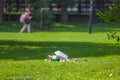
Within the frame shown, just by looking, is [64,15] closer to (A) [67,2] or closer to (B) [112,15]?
(A) [67,2]

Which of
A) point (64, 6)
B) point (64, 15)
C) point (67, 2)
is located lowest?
point (64, 15)

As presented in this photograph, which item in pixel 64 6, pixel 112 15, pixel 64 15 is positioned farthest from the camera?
pixel 64 15

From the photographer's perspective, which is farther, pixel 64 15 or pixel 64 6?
pixel 64 15

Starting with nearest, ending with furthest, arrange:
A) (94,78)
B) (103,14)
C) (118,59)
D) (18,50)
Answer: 1. (94,78)
2. (103,14)
3. (118,59)
4. (18,50)

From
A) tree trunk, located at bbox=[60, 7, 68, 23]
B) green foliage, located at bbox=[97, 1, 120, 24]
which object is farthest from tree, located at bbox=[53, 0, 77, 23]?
green foliage, located at bbox=[97, 1, 120, 24]

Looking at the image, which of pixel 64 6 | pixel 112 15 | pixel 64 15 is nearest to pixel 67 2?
pixel 64 6

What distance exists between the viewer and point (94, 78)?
10.8 metres

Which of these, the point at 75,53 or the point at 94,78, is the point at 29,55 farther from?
the point at 94,78

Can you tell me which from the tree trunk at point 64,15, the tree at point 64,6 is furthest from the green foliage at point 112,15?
the tree trunk at point 64,15

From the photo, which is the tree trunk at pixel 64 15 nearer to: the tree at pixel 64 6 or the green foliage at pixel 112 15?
the tree at pixel 64 6

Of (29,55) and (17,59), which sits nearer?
(17,59)

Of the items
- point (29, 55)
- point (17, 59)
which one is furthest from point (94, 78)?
point (29, 55)

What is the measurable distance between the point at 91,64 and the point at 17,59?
318 centimetres

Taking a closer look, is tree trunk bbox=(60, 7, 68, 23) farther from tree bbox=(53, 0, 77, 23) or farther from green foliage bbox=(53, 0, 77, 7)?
green foliage bbox=(53, 0, 77, 7)
